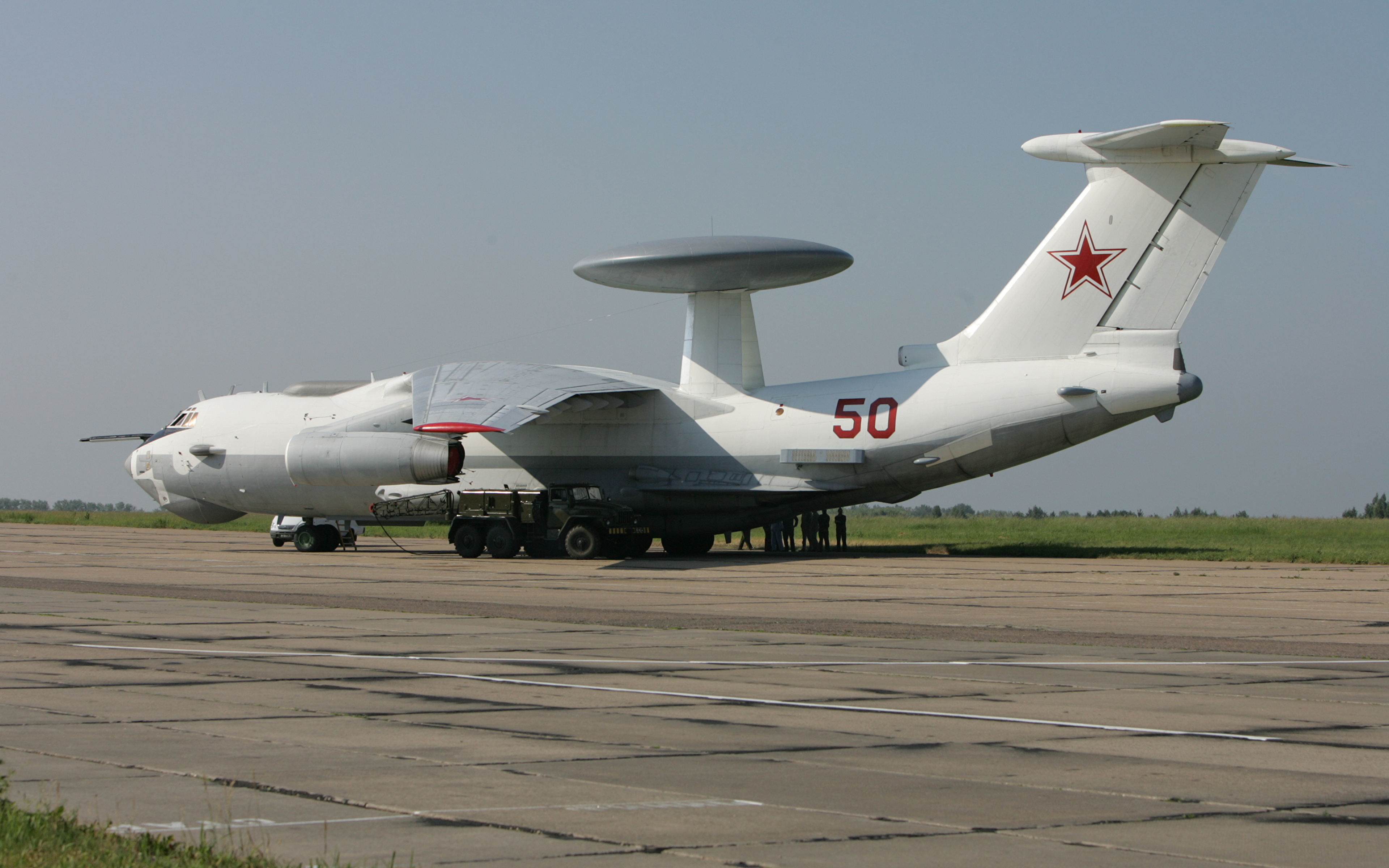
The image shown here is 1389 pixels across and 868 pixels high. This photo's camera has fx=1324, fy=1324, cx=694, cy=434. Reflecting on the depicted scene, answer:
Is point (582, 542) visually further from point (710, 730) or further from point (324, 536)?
point (710, 730)

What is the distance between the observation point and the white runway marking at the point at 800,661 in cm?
1070

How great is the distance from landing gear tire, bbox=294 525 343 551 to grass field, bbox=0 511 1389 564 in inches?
444

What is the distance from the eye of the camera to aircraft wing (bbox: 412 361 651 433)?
81.8 ft

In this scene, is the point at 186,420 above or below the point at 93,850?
above

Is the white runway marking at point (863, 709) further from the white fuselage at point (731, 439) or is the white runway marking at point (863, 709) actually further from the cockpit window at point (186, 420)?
the cockpit window at point (186, 420)

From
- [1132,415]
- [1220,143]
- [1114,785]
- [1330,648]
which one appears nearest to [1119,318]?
[1132,415]

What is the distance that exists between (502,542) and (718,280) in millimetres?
7511

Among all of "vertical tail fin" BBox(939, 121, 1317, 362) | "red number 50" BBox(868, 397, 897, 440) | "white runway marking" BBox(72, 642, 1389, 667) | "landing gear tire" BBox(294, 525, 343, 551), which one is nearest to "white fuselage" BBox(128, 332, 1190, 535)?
"red number 50" BBox(868, 397, 897, 440)

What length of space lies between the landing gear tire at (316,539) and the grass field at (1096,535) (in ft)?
37.0

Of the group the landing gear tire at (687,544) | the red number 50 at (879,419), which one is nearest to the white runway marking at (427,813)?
the red number 50 at (879,419)

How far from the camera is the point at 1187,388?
2570 cm

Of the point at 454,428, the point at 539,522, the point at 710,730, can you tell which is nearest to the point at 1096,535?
the point at 539,522

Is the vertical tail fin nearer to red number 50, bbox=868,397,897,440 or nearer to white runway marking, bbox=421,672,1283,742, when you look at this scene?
red number 50, bbox=868,397,897,440

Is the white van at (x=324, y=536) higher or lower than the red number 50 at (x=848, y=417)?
lower
